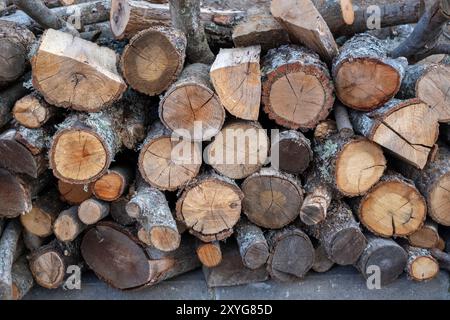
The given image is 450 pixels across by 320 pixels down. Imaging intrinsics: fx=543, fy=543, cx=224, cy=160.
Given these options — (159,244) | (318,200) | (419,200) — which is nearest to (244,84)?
(318,200)

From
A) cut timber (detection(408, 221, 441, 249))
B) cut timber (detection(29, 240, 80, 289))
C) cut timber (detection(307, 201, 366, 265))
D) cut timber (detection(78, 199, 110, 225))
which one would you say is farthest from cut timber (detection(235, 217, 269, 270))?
cut timber (detection(29, 240, 80, 289))

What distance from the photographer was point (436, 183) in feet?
10.3

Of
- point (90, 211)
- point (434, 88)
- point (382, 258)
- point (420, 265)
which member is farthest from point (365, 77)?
point (90, 211)

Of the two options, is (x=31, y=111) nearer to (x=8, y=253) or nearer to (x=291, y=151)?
(x=8, y=253)

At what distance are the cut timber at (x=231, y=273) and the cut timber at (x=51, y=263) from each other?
89cm

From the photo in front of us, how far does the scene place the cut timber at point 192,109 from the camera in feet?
9.32

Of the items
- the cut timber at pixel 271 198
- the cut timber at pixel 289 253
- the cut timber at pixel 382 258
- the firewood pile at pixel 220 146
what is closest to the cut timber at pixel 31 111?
the firewood pile at pixel 220 146

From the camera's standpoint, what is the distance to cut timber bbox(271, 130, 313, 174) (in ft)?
9.82

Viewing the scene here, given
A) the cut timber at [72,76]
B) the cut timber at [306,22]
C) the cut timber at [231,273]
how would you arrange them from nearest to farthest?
the cut timber at [72,76] → the cut timber at [306,22] → the cut timber at [231,273]

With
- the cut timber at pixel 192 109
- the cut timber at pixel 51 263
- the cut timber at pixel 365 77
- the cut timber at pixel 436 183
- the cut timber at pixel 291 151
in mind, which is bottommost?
the cut timber at pixel 51 263

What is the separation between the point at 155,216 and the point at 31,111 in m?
0.87

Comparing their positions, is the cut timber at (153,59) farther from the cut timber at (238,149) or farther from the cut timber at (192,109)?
the cut timber at (238,149)
